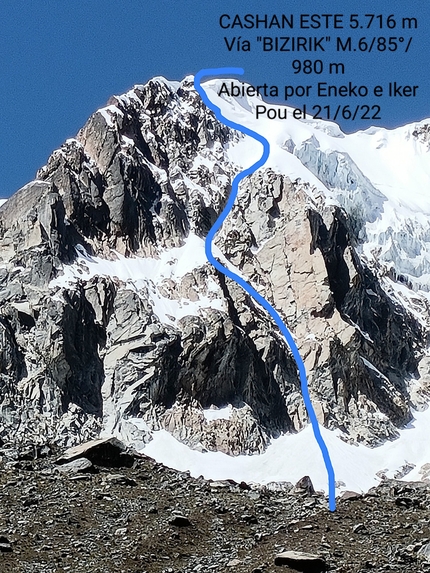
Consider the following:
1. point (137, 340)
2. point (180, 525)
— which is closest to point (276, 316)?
point (180, 525)

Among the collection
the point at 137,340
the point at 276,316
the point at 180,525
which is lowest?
the point at 180,525

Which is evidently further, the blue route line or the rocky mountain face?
the rocky mountain face

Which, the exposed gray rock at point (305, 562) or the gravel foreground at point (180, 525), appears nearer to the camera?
the exposed gray rock at point (305, 562)

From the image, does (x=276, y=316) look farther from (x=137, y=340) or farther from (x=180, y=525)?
(x=137, y=340)

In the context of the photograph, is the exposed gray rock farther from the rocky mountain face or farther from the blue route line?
the rocky mountain face

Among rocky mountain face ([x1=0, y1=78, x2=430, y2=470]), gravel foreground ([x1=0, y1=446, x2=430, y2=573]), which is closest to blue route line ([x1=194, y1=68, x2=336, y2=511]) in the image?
gravel foreground ([x1=0, y1=446, x2=430, y2=573])

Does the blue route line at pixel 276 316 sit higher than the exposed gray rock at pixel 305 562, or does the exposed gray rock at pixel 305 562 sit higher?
the blue route line at pixel 276 316

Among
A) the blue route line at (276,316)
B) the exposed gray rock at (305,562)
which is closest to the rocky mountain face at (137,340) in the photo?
the blue route line at (276,316)

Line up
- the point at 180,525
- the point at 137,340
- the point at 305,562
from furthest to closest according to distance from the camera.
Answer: the point at 137,340
the point at 180,525
the point at 305,562

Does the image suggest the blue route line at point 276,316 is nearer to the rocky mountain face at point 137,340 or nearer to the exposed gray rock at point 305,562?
the exposed gray rock at point 305,562

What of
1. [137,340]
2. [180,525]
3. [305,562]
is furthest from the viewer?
[137,340]
